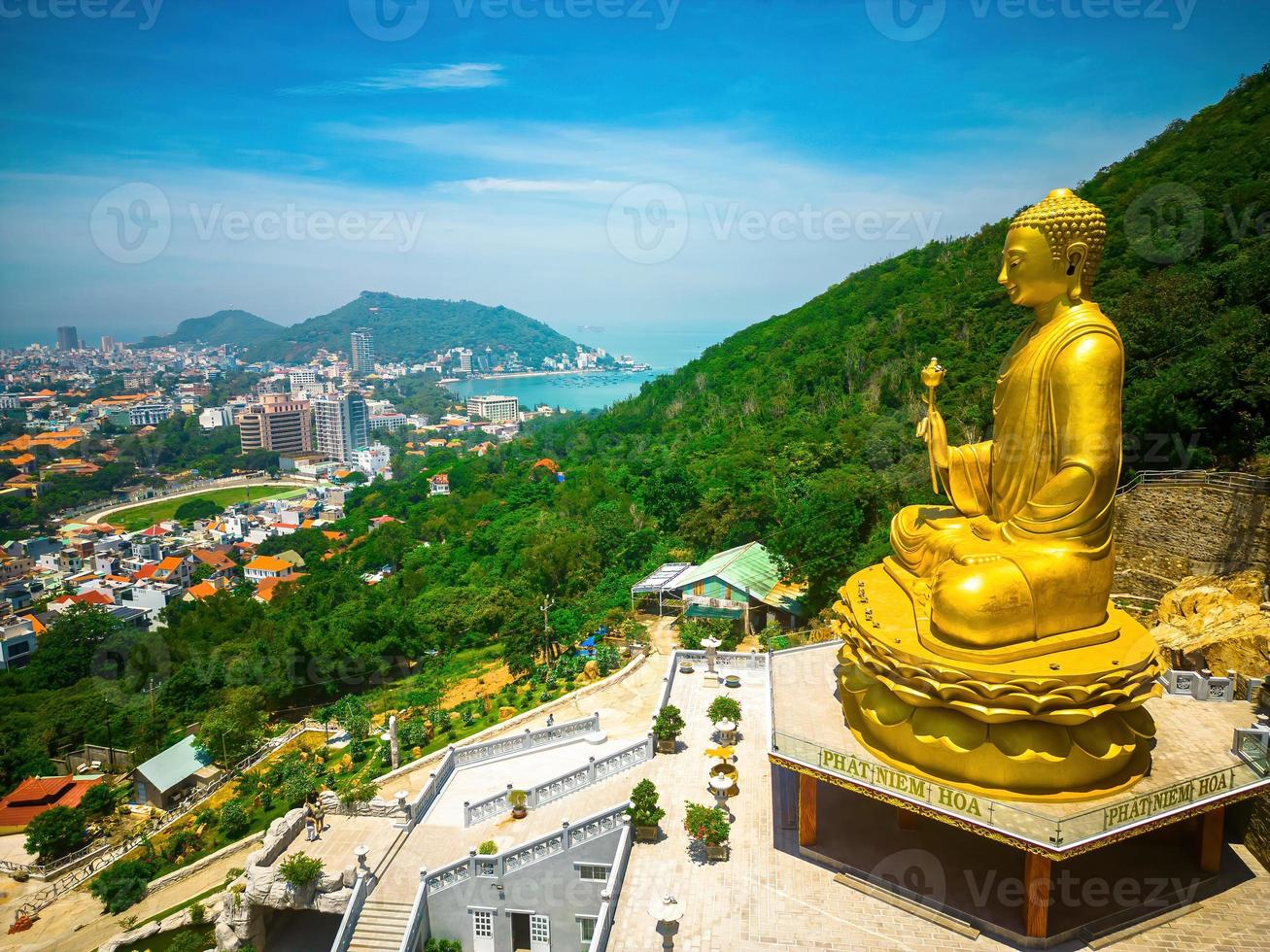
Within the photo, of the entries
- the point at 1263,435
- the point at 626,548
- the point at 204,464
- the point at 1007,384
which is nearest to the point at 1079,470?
the point at 1007,384

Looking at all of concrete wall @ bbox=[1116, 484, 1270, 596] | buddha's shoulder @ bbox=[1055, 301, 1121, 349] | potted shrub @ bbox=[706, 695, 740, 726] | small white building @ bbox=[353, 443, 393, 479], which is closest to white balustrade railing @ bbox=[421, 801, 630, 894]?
potted shrub @ bbox=[706, 695, 740, 726]

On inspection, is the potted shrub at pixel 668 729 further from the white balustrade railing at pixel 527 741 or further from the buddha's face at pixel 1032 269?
the buddha's face at pixel 1032 269

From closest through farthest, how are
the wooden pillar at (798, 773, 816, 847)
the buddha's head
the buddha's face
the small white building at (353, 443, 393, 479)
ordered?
1. the buddha's head
2. the buddha's face
3. the wooden pillar at (798, 773, 816, 847)
4. the small white building at (353, 443, 393, 479)

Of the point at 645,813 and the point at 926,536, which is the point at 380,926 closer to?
the point at 645,813

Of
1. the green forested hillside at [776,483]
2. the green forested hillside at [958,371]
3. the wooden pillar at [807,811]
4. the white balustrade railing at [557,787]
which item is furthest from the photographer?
the green forested hillside at [776,483]

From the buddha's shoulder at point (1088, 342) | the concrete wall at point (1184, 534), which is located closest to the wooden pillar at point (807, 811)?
the buddha's shoulder at point (1088, 342)

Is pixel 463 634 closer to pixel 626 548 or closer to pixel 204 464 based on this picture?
pixel 626 548

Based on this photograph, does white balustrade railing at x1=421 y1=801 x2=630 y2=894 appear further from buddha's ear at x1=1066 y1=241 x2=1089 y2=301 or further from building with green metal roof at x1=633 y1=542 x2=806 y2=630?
building with green metal roof at x1=633 y1=542 x2=806 y2=630

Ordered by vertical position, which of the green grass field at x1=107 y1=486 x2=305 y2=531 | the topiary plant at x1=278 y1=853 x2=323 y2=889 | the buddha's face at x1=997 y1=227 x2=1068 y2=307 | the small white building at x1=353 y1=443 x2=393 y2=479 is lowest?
the green grass field at x1=107 y1=486 x2=305 y2=531
